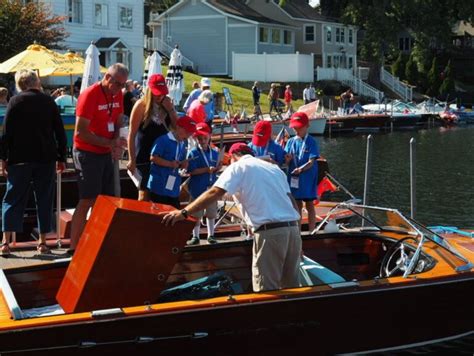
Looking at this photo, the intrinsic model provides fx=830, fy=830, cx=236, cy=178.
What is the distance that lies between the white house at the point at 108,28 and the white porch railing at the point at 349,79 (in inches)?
521

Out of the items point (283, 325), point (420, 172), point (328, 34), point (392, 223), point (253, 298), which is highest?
point (328, 34)

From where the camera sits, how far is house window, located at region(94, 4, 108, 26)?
43375 mm

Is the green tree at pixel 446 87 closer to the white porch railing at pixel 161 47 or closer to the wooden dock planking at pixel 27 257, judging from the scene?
the white porch railing at pixel 161 47

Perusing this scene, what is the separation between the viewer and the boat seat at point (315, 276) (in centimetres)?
746

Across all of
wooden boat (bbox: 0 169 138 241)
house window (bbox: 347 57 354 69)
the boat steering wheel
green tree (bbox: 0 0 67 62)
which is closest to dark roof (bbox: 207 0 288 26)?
house window (bbox: 347 57 354 69)

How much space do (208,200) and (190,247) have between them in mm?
1423

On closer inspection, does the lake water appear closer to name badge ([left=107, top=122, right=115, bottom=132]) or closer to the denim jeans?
name badge ([left=107, top=122, right=115, bottom=132])

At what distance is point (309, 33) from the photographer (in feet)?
200

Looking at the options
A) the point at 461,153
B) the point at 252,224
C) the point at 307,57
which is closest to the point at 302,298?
the point at 252,224

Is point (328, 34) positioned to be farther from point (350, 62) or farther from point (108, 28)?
point (108, 28)

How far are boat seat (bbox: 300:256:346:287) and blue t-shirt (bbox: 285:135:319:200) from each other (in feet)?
8.94

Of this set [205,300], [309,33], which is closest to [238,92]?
[309,33]

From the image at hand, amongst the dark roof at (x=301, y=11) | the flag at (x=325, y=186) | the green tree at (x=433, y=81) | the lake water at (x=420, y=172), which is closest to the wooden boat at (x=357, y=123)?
the lake water at (x=420, y=172)

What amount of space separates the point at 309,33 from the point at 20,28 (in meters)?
34.6
